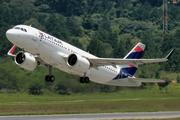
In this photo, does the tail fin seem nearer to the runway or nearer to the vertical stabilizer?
the vertical stabilizer

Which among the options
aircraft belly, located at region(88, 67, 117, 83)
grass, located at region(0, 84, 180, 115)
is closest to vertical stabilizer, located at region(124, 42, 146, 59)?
aircraft belly, located at region(88, 67, 117, 83)

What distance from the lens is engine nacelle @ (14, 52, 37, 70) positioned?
48.9 m

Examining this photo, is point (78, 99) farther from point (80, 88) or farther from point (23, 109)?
point (23, 109)

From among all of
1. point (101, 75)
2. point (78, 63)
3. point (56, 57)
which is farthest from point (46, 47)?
point (101, 75)

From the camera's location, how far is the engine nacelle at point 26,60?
160 ft

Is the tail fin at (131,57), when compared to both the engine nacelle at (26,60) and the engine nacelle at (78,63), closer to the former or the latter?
the engine nacelle at (78,63)

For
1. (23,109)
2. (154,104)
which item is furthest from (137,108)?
(23,109)

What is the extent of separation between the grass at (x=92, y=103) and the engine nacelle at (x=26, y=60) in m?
8.09

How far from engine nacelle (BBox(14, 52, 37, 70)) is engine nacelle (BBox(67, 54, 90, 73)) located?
14.6 ft

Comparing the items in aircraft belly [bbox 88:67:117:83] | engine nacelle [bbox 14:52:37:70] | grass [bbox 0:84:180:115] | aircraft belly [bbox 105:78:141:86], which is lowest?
grass [bbox 0:84:180:115]

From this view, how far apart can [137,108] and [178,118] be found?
10.0 meters

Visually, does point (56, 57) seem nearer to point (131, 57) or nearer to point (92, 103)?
point (131, 57)

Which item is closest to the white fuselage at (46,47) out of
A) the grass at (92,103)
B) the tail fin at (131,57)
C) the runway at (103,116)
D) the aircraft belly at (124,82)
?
the aircraft belly at (124,82)

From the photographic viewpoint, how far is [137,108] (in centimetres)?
Result: 5972
